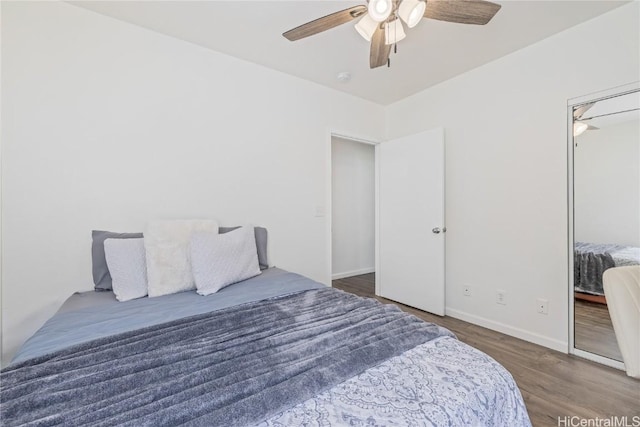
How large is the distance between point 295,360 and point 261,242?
59.4 inches

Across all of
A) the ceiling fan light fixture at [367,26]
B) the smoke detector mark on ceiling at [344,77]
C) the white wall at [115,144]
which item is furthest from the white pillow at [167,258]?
the smoke detector mark on ceiling at [344,77]

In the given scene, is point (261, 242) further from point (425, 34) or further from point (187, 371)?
point (425, 34)

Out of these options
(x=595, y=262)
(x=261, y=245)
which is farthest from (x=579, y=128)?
(x=261, y=245)

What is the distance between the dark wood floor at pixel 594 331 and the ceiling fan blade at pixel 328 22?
2459 mm

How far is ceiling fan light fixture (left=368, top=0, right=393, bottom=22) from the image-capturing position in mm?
1359

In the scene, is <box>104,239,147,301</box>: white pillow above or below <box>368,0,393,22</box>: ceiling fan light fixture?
below

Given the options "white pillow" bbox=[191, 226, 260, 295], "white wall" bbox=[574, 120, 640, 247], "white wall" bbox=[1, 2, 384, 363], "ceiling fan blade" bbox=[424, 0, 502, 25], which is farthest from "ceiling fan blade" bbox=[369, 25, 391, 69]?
"white wall" bbox=[574, 120, 640, 247]

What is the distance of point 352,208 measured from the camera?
461 centimetres

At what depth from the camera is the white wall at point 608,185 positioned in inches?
73.9

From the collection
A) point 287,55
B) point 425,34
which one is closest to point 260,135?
point 287,55

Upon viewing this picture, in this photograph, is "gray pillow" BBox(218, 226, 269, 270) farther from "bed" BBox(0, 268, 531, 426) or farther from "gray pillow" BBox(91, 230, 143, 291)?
"bed" BBox(0, 268, 531, 426)

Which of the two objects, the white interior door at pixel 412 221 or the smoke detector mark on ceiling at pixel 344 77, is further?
the white interior door at pixel 412 221

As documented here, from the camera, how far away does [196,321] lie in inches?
50.3

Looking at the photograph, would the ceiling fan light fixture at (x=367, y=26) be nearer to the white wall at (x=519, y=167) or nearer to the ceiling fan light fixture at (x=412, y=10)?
the ceiling fan light fixture at (x=412, y=10)
